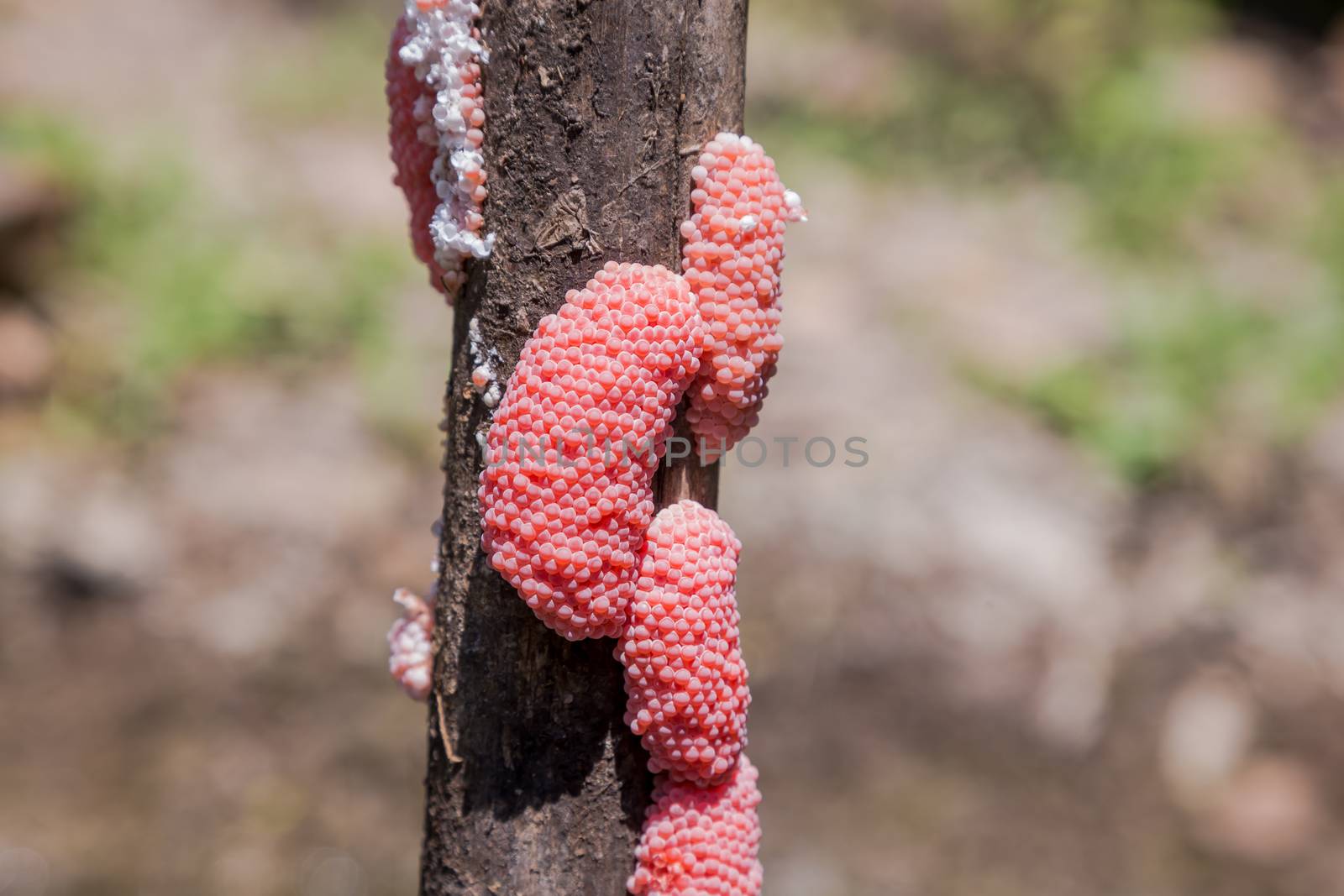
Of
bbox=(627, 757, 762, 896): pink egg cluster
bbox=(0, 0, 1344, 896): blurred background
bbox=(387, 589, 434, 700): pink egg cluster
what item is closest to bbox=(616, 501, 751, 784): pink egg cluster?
bbox=(627, 757, 762, 896): pink egg cluster

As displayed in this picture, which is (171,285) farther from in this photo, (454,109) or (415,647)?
(454,109)

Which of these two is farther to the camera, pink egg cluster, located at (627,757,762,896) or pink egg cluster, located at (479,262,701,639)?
pink egg cluster, located at (627,757,762,896)

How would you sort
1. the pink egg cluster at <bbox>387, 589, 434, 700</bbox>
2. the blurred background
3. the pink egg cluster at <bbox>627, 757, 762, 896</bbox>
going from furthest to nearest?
the blurred background
the pink egg cluster at <bbox>387, 589, 434, 700</bbox>
the pink egg cluster at <bbox>627, 757, 762, 896</bbox>

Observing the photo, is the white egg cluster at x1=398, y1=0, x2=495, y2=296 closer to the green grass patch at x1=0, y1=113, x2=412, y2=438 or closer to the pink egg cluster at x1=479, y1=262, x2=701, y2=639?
the pink egg cluster at x1=479, y1=262, x2=701, y2=639

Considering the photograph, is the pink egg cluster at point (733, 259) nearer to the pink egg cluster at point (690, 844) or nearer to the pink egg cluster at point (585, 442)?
the pink egg cluster at point (585, 442)

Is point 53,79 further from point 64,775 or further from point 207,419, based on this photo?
point 64,775

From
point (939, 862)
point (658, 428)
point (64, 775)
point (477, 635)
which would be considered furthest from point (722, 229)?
point (64, 775)
